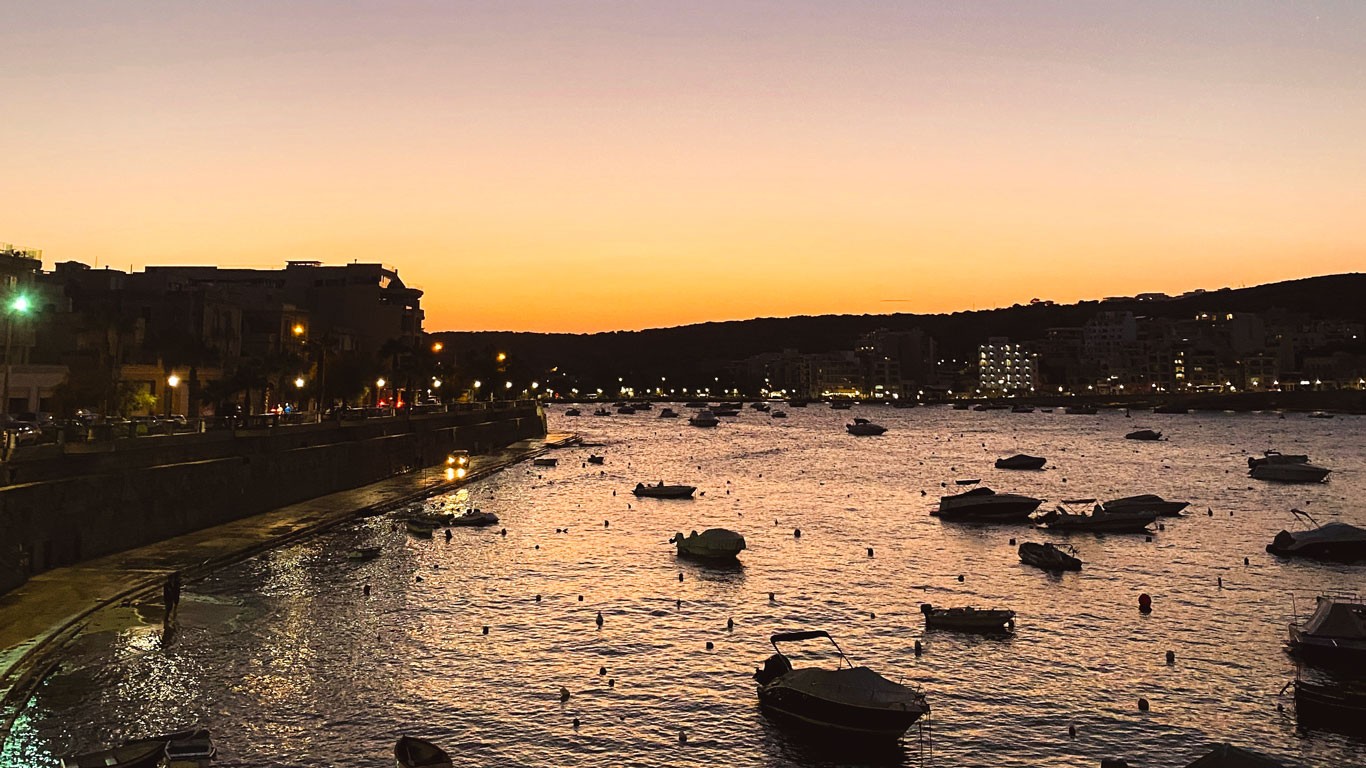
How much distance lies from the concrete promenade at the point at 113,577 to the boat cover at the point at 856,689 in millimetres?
24078

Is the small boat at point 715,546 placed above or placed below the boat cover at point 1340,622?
below

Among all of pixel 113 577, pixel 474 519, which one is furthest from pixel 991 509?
pixel 113 577

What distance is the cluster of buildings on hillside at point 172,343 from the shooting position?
84.1 meters

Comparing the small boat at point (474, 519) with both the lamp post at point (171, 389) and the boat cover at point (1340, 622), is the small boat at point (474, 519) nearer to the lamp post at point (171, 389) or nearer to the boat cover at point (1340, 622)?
the lamp post at point (171, 389)

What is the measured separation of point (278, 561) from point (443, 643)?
19.1m

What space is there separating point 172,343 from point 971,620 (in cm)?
8853

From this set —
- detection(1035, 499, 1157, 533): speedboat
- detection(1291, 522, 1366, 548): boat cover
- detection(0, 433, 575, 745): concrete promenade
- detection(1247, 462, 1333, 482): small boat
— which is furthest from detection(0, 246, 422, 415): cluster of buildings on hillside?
detection(1247, 462, 1333, 482): small boat

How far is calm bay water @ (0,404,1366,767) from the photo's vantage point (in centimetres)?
3138

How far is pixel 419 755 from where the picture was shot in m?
27.8

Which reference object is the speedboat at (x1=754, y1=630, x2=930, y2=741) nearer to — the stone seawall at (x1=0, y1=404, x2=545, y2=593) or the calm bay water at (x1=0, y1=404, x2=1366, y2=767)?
the calm bay water at (x1=0, y1=404, x2=1366, y2=767)

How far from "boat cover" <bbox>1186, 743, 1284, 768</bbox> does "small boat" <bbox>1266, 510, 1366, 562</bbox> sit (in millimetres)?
46179

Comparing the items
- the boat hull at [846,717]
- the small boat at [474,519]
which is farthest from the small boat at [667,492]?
the boat hull at [846,717]

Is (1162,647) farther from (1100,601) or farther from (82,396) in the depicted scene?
(82,396)

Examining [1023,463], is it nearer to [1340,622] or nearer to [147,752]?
[1340,622]
